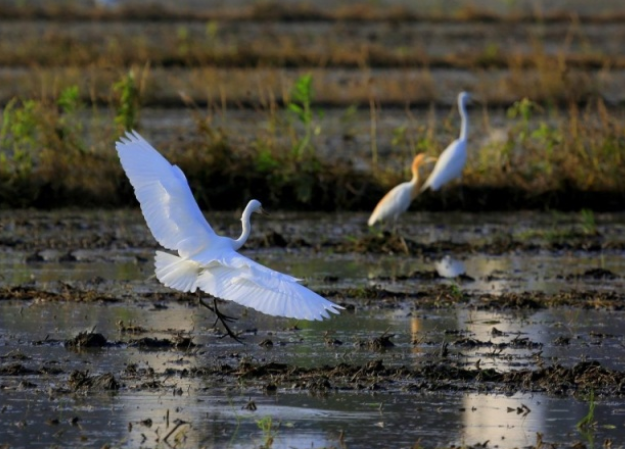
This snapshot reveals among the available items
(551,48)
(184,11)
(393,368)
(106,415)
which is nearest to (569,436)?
(393,368)

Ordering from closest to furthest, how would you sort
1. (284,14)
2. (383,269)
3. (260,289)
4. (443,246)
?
(260,289)
(383,269)
(443,246)
(284,14)

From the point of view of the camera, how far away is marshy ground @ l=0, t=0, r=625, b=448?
21.1ft

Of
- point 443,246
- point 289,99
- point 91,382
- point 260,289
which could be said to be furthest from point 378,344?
point 289,99

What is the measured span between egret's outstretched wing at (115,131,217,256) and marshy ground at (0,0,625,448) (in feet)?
2.39

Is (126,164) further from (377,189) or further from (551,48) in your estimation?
(551,48)

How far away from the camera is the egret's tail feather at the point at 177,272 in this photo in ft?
24.3

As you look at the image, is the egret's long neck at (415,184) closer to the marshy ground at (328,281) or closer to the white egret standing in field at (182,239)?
the marshy ground at (328,281)

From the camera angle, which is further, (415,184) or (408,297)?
(415,184)

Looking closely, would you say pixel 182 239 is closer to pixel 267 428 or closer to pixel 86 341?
pixel 86 341

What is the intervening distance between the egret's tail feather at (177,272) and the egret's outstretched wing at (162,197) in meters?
0.09

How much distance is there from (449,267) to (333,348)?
11.0ft

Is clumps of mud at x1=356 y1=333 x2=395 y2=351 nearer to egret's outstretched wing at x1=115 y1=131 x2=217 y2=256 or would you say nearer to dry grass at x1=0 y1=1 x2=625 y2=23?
egret's outstretched wing at x1=115 y1=131 x2=217 y2=256

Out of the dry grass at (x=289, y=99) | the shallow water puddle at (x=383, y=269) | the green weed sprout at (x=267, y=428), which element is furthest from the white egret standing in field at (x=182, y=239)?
the dry grass at (x=289, y=99)

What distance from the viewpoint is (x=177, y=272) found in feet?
24.8
